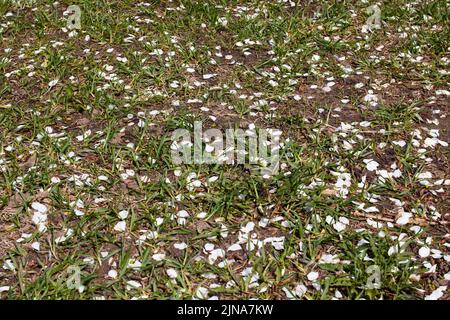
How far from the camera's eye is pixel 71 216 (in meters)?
3.80

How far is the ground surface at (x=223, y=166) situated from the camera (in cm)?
343

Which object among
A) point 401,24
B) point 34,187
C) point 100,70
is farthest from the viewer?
point 401,24

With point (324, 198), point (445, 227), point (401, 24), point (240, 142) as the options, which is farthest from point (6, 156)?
point (401, 24)

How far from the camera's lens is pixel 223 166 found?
4211mm

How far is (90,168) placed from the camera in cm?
423

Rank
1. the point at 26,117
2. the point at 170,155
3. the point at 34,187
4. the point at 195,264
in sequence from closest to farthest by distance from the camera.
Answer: the point at 195,264
the point at 34,187
the point at 170,155
the point at 26,117

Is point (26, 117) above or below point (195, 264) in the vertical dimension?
above

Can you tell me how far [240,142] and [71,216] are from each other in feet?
4.91

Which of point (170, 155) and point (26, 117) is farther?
point (26, 117)

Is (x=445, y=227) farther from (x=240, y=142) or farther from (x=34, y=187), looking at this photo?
(x=34, y=187)

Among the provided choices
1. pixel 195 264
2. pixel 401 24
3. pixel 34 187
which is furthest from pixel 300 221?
pixel 401 24

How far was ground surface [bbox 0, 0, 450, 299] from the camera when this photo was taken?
3.43 meters
